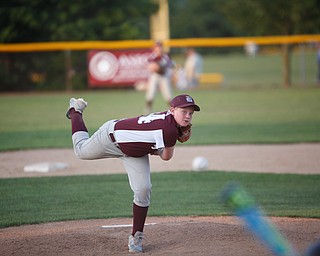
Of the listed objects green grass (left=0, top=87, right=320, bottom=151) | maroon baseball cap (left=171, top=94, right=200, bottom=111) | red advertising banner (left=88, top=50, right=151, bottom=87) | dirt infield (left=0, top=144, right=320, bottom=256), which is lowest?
green grass (left=0, top=87, right=320, bottom=151)

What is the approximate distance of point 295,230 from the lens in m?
8.01

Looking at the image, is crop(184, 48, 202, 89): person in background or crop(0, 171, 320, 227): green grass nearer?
crop(0, 171, 320, 227): green grass

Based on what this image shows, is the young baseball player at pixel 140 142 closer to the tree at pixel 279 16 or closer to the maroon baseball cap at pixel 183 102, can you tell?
the maroon baseball cap at pixel 183 102

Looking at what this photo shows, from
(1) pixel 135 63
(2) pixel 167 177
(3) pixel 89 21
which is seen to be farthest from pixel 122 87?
(2) pixel 167 177

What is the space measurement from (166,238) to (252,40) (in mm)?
24641

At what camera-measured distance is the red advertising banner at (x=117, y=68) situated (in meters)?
30.4

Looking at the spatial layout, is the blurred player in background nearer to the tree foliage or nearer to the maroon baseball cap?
the tree foliage

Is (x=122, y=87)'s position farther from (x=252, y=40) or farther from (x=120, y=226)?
(x=120, y=226)

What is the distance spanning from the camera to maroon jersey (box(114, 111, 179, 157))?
22.1 ft

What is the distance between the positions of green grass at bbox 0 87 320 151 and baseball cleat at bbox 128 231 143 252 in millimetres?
8287

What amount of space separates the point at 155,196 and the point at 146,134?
3.71m

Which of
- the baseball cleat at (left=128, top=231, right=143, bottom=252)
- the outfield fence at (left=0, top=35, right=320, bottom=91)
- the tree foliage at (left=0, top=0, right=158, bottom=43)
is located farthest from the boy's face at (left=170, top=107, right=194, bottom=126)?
the tree foliage at (left=0, top=0, right=158, bottom=43)

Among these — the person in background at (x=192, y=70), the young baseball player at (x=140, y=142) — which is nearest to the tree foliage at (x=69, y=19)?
the person in background at (x=192, y=70)

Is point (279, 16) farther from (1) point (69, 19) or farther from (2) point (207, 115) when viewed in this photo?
(2) point (207, 115)
